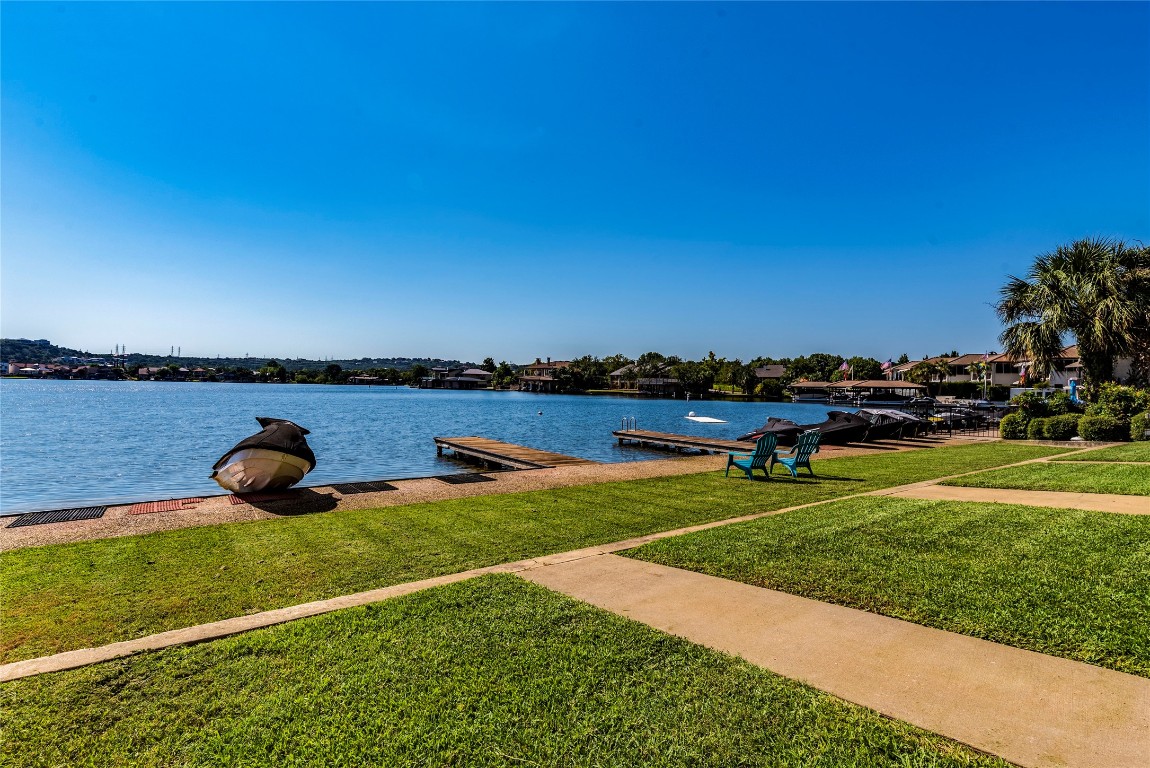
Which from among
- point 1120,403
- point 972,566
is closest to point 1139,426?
point 1120,403

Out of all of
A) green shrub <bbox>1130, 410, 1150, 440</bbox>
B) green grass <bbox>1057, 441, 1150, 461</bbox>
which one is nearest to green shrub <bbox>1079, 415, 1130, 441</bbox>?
green shrub <bbox>1130, 410, 1150, 440</bbox>

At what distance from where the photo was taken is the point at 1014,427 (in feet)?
83.3

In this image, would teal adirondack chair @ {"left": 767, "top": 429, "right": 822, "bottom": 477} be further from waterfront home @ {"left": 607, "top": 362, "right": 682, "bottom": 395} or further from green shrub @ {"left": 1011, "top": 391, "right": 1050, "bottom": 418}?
waterfront home @ {"left": 607, "top": 362, "right": 682, "bottom": 395}

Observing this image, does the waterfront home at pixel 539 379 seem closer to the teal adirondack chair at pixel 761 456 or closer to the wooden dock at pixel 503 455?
the wooden dock at pixel 503 455

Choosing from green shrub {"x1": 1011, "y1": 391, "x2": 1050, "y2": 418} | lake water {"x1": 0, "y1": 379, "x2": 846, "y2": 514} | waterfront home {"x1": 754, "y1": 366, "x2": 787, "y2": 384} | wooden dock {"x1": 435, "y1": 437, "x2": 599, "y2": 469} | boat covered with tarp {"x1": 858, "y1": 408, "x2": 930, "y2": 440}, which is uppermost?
waterfront home {"x1": 754, "y1": 366, "x2": 787, "y2": 384}

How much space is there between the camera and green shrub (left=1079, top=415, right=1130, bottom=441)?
874 inches

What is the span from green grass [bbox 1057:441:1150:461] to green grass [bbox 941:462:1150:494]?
1811mm

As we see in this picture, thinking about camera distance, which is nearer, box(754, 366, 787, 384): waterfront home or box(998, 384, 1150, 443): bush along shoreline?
box(998, 384, 1150, 443): bush along shoreline

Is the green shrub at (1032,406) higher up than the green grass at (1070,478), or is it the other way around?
the green shrub at (1032,406)

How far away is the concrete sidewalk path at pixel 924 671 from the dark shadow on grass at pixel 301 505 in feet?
23.4

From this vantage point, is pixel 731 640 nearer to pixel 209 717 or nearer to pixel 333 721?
pixel 333 721

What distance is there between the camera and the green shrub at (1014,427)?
2525 centimetres

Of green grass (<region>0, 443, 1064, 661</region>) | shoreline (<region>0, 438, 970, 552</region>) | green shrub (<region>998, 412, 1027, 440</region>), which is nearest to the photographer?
green grass (<region>0, 443, 1064, 661</region>)

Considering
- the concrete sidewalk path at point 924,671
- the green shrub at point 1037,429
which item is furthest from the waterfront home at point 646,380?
the concrete sidewalk path at point 924,671
